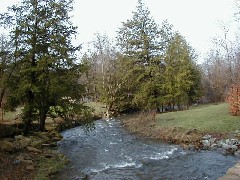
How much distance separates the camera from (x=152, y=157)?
14586 millimetres

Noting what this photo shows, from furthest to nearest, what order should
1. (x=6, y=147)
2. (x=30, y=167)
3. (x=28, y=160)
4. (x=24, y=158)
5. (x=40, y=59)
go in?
(x=40, y=59) < (x=6, y=147) < (x=24, y=158) < (x=28, y=160) < (x=30, y=167)

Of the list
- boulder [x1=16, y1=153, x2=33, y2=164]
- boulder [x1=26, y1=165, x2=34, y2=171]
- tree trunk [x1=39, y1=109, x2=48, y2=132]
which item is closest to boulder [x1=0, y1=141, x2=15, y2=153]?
boulder [x1=16, y1=153, x2=33, y2=164]

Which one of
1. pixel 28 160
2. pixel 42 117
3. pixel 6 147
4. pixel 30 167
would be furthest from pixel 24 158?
pixel 42 117

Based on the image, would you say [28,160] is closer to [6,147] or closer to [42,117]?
[6,147]

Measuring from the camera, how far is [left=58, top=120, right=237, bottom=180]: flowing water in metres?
11.7

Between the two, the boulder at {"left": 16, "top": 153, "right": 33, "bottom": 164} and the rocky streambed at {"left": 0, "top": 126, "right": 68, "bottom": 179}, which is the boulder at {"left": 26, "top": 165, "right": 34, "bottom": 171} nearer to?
the rocky streambed at {"left": 0, "top": 126, "right": 68, "bottom": 179}

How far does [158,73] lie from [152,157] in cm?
1920

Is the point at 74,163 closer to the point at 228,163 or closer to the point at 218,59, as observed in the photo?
the point at 228,163

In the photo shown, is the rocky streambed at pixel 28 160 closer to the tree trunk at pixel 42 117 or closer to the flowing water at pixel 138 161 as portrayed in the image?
the flowing water at pixel 138 161

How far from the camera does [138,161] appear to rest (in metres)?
13.9

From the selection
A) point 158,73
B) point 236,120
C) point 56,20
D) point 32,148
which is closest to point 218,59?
point 158,73

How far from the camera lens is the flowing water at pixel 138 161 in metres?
11.7

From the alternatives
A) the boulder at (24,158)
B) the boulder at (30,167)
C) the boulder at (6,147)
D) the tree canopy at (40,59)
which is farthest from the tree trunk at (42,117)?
the boulder at (30,167)

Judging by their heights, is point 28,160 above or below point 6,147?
below
